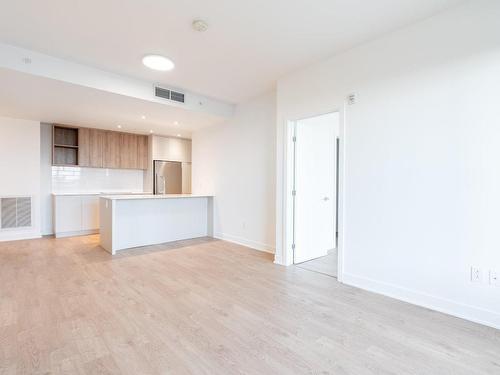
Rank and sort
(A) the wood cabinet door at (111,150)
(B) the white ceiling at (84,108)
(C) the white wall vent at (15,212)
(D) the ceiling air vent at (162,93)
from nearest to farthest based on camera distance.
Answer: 1. (B) the white ceiling at (84,108)
2. (D) the ceiling air vent at (162,93)
3. (C) the white wall vent at (15,212)
4. (A) the wood cabinet door at (111,150)

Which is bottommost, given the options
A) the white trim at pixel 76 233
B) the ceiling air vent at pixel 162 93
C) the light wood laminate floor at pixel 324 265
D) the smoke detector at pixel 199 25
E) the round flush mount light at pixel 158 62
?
the light wood laminate floor at pixel 324 265

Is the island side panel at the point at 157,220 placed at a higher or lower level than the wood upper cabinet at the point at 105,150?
lower

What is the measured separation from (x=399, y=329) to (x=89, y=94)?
4.48m

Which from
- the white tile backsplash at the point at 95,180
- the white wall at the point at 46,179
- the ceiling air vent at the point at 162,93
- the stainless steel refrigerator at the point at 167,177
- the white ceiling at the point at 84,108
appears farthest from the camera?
the stainless steel refrigerator at the point at 167,177

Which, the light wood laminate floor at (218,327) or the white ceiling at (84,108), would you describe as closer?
the light wood laminate floor at (218,327)

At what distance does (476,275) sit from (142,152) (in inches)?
264

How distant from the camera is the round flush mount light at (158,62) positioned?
3225 mm

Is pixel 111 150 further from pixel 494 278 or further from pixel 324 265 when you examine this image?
pixel 494 278

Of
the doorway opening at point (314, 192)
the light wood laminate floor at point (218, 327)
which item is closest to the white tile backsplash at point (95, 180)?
the light wood laminate floor at point (218, 327)

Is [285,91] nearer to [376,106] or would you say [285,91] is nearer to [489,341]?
[376,106]

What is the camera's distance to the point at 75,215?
18.7 ft

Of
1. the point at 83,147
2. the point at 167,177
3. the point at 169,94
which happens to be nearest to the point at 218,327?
the point at 169,94

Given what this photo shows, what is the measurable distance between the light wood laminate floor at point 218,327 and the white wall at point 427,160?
331 millimetres

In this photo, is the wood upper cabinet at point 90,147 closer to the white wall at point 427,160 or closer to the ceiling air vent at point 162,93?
the ceiling air vent at point 162,93
